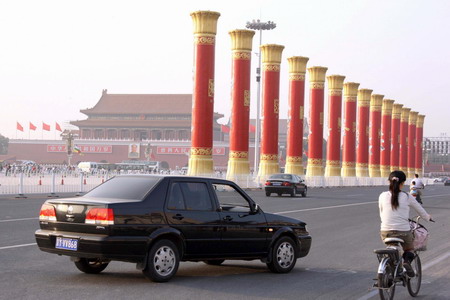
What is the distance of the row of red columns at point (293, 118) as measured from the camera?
4878 cm

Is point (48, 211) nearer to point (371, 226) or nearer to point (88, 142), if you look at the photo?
point (371, 226)

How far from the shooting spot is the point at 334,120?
243ft

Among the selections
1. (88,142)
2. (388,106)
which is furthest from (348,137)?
(88,142)

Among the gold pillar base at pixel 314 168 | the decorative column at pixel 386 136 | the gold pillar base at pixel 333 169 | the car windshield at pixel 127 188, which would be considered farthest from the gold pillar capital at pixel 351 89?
the car windshield at pixel 127 188

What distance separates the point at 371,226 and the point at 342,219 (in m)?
2.30

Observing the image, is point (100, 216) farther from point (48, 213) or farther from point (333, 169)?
point (333, 169)

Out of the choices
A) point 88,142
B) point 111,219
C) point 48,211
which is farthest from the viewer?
point 88,142

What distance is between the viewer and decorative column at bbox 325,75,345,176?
73625mm

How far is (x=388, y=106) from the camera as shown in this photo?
98062mm

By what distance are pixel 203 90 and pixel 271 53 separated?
11308 mm

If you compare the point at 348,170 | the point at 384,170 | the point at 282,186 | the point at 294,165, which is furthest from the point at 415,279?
the point at 384,170

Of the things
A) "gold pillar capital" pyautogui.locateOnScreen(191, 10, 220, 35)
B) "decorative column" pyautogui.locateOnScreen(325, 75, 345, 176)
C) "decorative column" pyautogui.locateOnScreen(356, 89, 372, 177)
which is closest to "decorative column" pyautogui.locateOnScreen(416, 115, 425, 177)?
"decorative column" pyautogui.locateOnScreen(356, 89, 372, 177)

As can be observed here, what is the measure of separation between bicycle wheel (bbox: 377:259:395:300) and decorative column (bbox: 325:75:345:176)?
65.6m

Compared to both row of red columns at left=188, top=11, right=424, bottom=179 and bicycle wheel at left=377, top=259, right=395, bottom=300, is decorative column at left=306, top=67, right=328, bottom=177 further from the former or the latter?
bicycle wheel at left=377, top=259, right=395, bottom=300
